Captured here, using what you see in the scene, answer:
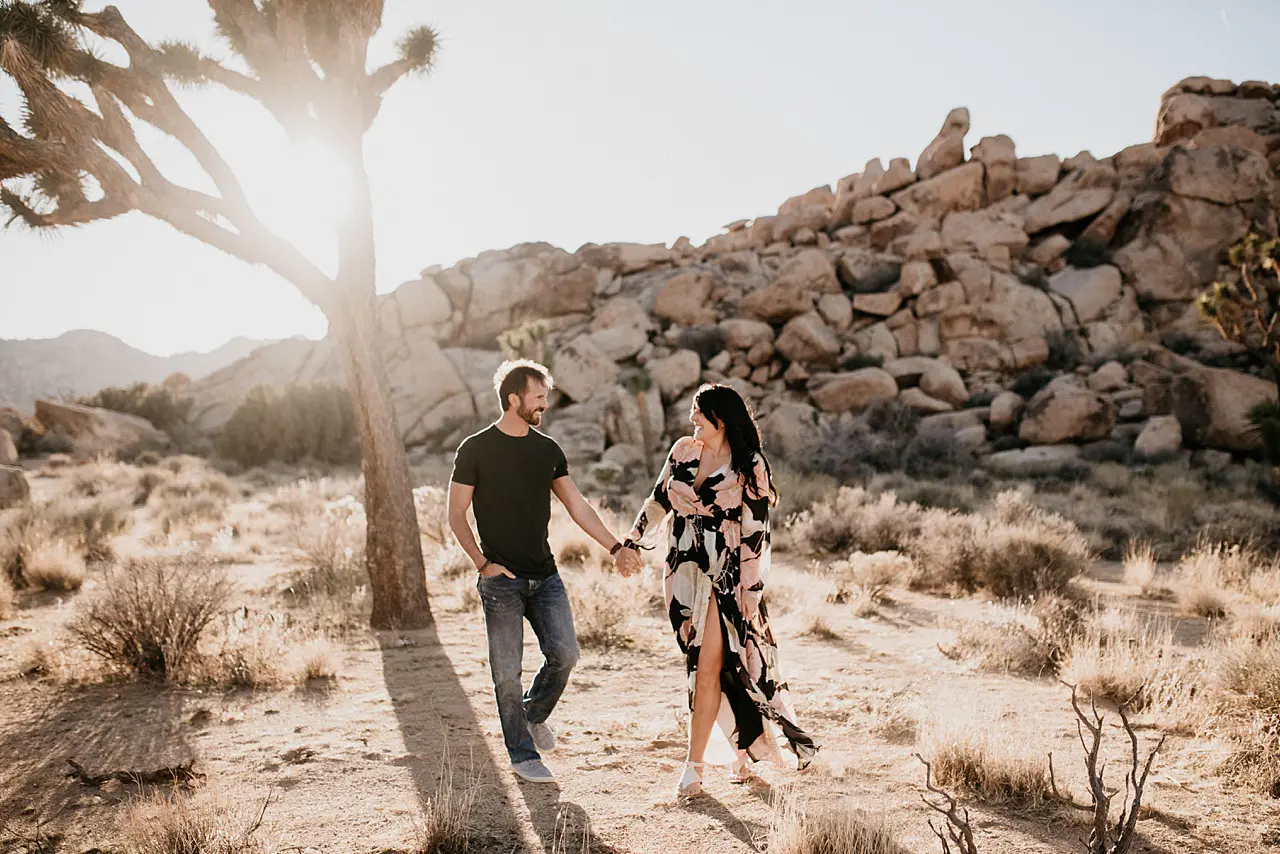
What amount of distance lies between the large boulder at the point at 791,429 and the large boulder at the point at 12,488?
16485mm

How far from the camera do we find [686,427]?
24.1 m

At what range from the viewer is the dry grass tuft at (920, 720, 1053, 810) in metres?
3.50

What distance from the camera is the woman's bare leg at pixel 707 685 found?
3662mm

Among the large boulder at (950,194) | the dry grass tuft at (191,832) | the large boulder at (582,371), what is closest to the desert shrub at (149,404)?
the large boulder at (582,371)

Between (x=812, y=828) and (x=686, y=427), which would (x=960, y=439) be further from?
(x=812, y=828)

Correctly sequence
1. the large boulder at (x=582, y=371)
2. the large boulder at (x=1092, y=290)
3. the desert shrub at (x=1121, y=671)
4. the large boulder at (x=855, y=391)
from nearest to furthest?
1. the desert shrub at (x=1121, y=671)
2. the large boulder at (x=855, y=391)
3. the large boulder at (x=582, y=371)
4. the large boulder at (x=1092, y=290)

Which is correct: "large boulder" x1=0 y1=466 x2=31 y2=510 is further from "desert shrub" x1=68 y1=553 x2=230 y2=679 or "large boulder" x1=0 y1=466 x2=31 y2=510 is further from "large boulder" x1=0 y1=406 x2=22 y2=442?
"large boulder" x1=0 y1=406 x2=22 y2=442

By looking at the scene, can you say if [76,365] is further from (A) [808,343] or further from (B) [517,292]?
(A) [808,343]

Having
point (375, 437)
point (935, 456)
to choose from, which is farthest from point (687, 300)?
point (375, 437)

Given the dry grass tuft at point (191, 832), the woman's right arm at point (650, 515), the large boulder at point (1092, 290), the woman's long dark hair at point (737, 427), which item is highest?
the large boulder at point (1092, 290)

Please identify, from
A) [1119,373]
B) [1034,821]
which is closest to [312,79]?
[1034,821]

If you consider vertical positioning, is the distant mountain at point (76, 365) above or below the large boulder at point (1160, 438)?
above

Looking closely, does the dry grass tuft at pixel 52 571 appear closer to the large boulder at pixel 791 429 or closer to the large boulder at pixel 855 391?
the large boulder at pixel 791 429

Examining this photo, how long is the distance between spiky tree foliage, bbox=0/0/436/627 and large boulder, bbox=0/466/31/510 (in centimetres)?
764
